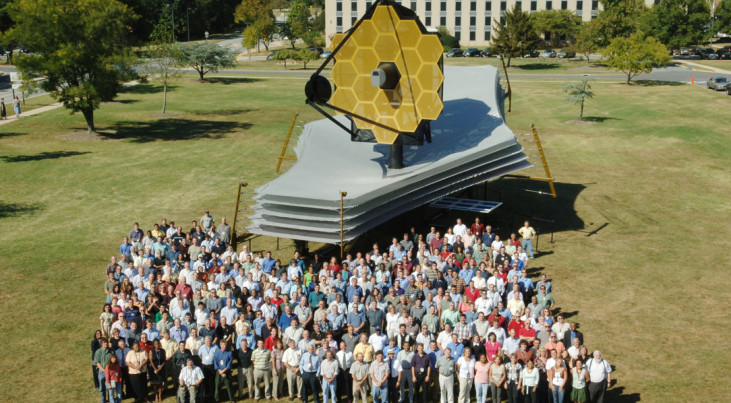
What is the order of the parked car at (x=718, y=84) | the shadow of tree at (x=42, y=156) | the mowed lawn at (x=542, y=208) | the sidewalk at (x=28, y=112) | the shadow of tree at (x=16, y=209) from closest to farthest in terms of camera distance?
the mowed lawn at (x=542, y=208)
the shadow of tree at (x=16, y=209)
the shadow of tree at (x=42, y=156)
the sidewalk at (x=28, y=112)
the parked car at (x=718, y=84)

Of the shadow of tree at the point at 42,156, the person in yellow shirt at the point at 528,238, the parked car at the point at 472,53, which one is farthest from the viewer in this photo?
the parked car at the point at 472,53

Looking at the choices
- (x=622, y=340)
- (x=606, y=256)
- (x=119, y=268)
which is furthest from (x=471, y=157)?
(x=119, y=268)

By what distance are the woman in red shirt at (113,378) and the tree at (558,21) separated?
9714 cm

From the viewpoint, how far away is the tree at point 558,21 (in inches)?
4122

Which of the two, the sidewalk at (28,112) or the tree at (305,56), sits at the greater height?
the tree at (305,56)

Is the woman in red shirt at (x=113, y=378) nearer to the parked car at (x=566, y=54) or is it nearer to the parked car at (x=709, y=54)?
the parked car at (x=566, y=54)

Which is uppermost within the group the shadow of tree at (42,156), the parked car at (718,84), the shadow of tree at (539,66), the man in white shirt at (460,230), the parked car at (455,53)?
the parked car at (455,53)

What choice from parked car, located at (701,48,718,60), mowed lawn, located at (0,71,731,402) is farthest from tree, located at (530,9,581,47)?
mowed lawn, located at (0,71,731,402)

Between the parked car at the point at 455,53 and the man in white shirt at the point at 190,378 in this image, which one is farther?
the parked car at the point at 455,53

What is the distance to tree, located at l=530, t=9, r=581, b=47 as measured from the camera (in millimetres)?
104688

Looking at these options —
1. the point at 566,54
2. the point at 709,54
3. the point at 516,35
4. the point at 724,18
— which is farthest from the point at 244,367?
the point at 724,18

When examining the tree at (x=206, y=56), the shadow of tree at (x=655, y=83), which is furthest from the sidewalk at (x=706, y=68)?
the tree at (x=206, y=56)

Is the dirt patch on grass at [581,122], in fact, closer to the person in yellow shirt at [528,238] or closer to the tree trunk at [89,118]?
the person in yellow shirt at [528,238]

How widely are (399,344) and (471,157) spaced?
32.1 feet
